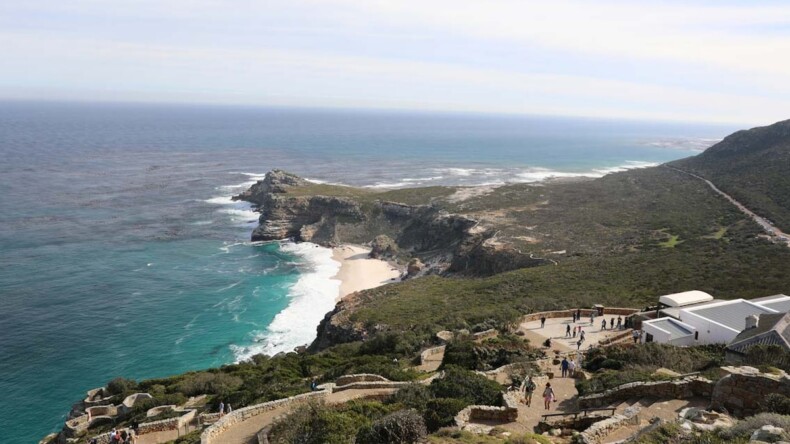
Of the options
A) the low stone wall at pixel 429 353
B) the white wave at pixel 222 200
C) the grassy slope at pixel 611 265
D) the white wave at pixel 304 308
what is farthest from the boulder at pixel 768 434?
the white wave at pixel 222 200

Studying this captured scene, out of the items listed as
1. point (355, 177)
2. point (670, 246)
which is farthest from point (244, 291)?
point (355, 177)

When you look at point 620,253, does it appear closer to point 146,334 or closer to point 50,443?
point 146,334

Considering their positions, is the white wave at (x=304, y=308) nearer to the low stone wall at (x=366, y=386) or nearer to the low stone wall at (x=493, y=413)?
the low stone wall at (x=366, y=386)

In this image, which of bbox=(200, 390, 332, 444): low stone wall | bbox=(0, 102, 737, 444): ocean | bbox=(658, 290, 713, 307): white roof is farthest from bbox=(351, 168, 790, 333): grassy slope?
bbox=(200, 390, 332, 444): low stone wall

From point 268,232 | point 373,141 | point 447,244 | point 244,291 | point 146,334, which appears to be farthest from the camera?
point 373,141

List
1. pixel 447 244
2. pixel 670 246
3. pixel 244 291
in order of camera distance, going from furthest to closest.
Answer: pixel 447 244
pixel 244 291
pixel 670 246

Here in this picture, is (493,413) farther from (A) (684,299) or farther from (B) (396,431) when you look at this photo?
(A) (684,299)
